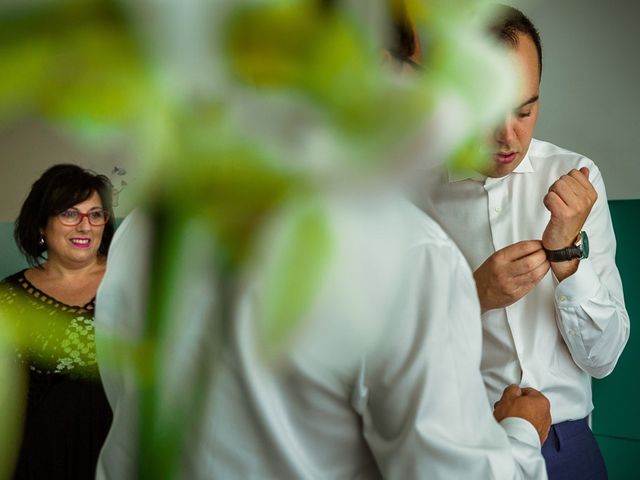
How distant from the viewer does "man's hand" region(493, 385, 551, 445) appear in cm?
39

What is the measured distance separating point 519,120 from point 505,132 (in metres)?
0.02

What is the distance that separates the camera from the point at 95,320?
28 cm

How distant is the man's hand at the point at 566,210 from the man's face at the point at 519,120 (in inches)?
3.8

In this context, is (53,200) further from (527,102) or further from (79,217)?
(527,102)

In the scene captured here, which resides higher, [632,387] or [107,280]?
[107,280]

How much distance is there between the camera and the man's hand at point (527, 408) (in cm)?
39

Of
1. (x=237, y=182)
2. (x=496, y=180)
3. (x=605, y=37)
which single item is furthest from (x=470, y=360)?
(x=605, y=37)

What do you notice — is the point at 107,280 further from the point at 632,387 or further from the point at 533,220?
the point at 632,387

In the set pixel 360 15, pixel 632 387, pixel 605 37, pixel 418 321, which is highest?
pixel 605 37

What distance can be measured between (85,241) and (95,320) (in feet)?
0.11

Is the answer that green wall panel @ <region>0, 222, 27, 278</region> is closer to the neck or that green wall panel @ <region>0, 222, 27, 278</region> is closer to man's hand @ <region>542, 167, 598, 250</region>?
the neck

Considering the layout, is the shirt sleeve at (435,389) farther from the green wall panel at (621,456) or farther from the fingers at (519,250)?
the green wall panel at (621,456)

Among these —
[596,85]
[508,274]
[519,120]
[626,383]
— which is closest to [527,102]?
[519,120]

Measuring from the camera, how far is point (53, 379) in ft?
0.97
